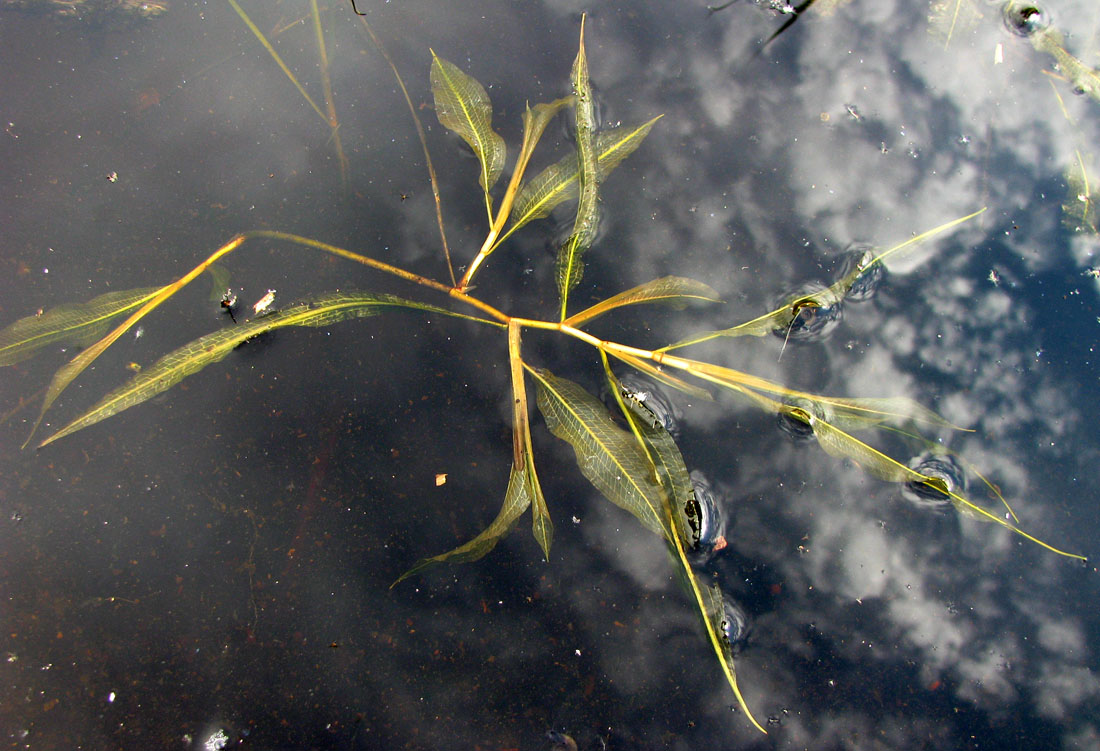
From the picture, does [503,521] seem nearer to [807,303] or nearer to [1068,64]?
[807,303]

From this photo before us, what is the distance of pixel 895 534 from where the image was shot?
203 cm

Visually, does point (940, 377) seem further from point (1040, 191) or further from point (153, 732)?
point (153, 732)

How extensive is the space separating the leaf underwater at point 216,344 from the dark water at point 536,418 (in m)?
0.09

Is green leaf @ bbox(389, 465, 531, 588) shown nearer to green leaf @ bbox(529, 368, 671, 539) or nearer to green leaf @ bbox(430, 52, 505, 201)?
green leaf @ bbox(529, 368, 671, 539)

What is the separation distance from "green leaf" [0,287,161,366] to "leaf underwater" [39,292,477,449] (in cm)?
25

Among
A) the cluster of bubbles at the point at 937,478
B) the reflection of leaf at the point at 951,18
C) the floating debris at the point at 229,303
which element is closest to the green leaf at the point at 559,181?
the floating debris at the point at 229,303

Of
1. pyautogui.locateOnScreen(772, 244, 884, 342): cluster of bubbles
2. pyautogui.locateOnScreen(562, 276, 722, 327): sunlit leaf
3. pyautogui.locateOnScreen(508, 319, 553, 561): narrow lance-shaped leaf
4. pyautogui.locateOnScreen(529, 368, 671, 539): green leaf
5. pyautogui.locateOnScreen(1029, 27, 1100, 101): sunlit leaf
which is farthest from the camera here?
pyautogui.locateOnScreen(1029, 27, 1100, 101): sunlit leaf

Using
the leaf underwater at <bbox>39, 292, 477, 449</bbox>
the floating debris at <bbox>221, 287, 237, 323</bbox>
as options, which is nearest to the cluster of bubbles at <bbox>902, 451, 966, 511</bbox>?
the leaf underwater at <bbox>39, 292, 477, 449</bbox>

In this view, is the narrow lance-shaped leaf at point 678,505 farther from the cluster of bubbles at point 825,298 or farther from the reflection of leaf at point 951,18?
the reflection of leaf at point 951,18

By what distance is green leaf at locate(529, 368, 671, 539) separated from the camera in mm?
1731

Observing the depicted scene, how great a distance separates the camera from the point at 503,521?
1823mm

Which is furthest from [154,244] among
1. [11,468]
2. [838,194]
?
[838,194]

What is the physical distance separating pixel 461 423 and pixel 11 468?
152 centimetres

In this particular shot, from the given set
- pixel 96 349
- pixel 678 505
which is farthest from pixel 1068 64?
pixel 96 349
